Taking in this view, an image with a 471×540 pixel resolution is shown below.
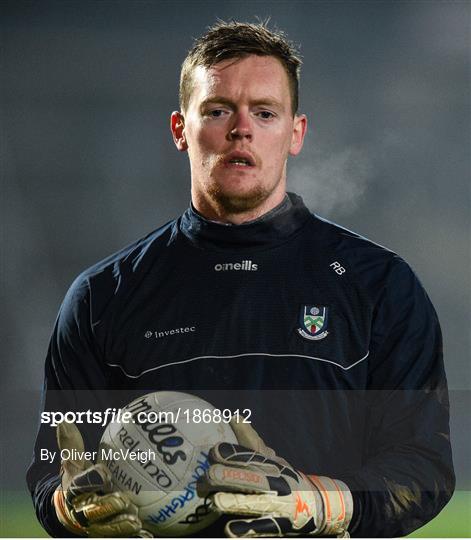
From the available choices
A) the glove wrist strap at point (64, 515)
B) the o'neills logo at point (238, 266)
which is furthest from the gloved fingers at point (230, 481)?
the o'neills logo at point (238, 266)

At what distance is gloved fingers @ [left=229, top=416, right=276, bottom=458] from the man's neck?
2.02ft

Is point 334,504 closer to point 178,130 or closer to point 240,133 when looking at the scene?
point 240,133

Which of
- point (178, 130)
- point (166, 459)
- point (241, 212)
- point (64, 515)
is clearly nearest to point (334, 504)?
point (166, 459)

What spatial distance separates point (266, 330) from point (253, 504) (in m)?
0.53

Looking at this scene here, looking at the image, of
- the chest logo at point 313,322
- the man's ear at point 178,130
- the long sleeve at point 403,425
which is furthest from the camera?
the man's ear at point 178,130

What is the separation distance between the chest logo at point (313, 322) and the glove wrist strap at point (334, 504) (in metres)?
0.40

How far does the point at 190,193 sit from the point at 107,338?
1.73ft

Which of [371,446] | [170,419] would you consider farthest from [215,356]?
[371,446]

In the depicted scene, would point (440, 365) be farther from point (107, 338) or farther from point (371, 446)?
point (107, 338)

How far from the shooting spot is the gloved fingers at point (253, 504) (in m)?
2.14

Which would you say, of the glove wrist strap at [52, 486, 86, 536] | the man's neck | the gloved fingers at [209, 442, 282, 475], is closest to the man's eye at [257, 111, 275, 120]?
the man's neck

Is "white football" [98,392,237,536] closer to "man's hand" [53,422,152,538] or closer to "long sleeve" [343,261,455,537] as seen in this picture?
"man's hand" [53,422,152,538]

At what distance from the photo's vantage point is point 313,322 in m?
2.55

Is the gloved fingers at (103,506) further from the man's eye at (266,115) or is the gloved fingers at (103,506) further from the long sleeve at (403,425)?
the man's eye at (266,115)
